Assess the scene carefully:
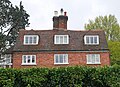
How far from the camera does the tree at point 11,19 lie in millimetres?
51531

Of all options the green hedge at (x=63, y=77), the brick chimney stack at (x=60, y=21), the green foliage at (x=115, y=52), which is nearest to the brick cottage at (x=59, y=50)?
the brick chimney stack at (x=60, y=21)

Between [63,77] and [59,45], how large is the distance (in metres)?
21.8

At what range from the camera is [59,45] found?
1686 inches

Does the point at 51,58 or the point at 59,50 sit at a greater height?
the point at 59,50

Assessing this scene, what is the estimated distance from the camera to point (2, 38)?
163 feet

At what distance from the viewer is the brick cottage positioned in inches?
1626

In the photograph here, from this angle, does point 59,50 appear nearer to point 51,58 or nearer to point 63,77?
point 51,58

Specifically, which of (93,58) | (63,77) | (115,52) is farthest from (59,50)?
(63,77)

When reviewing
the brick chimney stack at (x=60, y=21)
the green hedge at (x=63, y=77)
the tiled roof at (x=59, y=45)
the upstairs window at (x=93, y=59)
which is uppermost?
the brick chimney stack at (x=60, y=21)

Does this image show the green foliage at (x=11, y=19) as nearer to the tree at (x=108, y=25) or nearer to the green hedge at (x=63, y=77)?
the tree at (x=108, y=25)

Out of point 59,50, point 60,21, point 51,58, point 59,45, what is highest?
point 60,21

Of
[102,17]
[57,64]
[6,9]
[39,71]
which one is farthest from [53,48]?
[102,17]

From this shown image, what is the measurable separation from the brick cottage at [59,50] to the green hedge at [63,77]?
63.0ft

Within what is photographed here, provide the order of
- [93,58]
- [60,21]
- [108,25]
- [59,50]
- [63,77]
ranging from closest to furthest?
[63,77] → [93,58] → [59,50] → [60,21] → [108,25]
